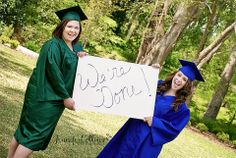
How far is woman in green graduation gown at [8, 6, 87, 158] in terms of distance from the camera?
194 inches

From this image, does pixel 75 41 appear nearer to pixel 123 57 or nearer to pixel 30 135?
pixel 30 135

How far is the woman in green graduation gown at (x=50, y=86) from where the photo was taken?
492cm

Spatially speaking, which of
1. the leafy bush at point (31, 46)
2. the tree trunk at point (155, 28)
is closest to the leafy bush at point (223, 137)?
the tree trunk at point (155, 28)

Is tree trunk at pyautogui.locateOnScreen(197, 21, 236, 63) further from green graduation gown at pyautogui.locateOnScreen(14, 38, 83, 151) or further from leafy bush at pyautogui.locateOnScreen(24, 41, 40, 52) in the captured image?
green graduation gown at pyautogui.locateOnScreen(14, 38, 83, 151)

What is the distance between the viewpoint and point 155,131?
532 centimetres

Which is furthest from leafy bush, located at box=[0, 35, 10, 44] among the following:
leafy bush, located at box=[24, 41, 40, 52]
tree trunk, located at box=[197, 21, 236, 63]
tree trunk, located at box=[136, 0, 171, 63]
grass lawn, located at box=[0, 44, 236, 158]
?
tree trunk, located at box=[197, 21, 236, 63]

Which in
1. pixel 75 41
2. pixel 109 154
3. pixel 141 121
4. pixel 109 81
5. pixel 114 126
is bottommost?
pixel 114 126

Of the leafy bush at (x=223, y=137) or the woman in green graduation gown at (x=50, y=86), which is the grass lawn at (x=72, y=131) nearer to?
the woman in green graduation gown at (x=50, y=86)

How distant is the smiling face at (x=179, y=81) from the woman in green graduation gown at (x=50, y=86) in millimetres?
1113

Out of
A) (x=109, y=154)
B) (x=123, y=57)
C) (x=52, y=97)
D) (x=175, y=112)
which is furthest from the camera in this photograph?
(x=123, y=57)

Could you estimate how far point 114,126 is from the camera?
40.5ft

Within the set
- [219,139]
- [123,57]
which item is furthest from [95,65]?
[123,57]

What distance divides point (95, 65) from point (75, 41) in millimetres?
353

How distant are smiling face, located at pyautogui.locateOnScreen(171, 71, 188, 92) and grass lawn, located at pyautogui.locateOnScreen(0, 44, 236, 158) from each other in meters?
Result: 2.52
